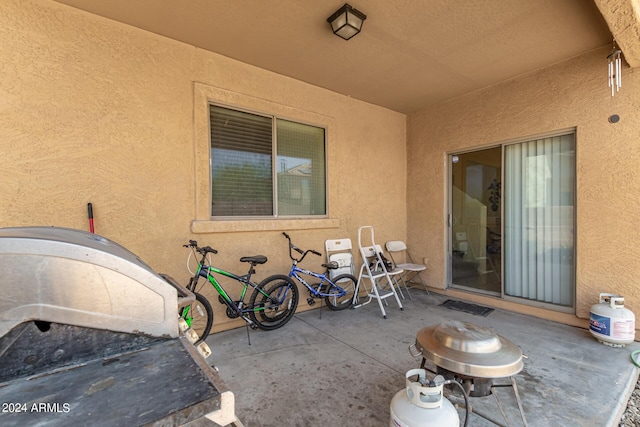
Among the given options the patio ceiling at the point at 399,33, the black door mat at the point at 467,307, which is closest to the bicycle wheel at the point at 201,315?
the patio ceiling at the point at 399,33

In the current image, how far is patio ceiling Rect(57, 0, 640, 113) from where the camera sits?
7.72ft

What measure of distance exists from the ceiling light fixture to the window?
137 cm

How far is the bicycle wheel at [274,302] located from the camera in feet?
10.2

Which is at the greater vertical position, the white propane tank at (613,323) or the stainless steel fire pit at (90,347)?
the stainless steel fire pit at (90,347)

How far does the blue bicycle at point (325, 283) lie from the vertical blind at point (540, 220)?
2252mm

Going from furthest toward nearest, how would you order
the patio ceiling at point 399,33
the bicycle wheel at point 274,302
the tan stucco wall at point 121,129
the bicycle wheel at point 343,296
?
1. the bicycle wheel at point 343,296
2. the bicycle wheel at point 274,302
3. the patio ceiling at point 399,33
4. the tan stucco wall at point 121,129

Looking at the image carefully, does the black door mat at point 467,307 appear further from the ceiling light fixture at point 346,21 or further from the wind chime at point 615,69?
the ceiling light fixture at point 346,21

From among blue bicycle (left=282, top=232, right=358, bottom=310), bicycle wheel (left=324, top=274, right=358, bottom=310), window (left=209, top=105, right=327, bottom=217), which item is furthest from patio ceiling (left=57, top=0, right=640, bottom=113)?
bicycle wheel (left=324, top=274, right=358, bottom=310)

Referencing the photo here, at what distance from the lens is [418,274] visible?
4820mm

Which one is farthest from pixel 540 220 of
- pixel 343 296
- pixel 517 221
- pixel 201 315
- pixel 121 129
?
pixel 121 129

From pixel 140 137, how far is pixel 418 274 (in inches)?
176

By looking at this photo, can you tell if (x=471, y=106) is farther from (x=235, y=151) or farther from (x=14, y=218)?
(x=14, y=218)

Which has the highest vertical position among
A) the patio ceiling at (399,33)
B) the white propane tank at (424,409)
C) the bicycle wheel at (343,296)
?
the patio ceiling at (399,33)

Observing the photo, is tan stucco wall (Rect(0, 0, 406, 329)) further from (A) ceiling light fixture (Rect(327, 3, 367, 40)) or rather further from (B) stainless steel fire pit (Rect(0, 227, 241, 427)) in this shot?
(B) stainless steel fire pit (Rect(0, 227, 241, 427))
